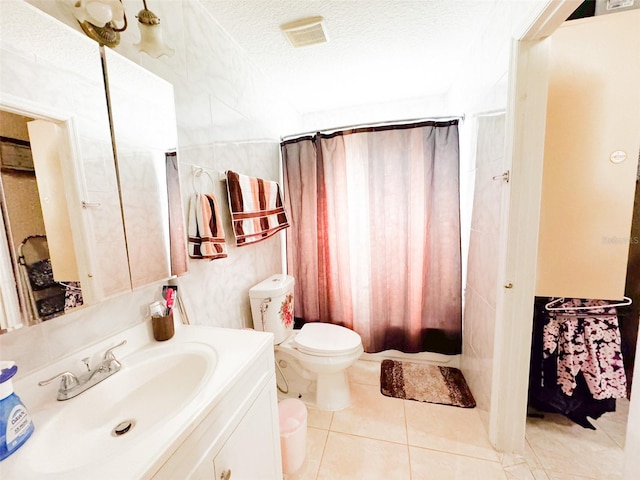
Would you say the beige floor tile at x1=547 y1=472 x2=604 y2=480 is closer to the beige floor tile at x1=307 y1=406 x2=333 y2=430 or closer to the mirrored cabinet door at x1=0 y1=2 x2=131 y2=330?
the beige floor tile at x1=307 y1=406 x2=333 y2=430

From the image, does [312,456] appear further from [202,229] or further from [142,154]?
[142,154]

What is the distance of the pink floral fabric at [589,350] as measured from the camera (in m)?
1.25

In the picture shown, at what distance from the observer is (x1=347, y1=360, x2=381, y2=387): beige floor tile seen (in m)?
1.90

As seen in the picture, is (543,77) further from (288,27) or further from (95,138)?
(95,138)

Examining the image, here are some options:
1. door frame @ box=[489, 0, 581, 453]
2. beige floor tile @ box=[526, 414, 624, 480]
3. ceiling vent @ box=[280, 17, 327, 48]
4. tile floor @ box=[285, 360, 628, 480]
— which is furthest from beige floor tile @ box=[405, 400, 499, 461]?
ceiling vent @ box=[280, 17, 327, 48]

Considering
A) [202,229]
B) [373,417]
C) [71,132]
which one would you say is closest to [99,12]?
[71,132]

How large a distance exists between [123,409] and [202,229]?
2.23 feet

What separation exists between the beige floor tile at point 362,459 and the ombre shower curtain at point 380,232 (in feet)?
2.46

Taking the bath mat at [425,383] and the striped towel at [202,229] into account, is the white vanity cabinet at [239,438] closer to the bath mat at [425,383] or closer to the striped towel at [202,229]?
the striped towel at [202,229]

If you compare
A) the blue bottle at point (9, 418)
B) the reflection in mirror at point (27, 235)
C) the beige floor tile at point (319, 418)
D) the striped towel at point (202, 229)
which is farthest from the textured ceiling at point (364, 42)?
the beige floor tile at point (319, 418)

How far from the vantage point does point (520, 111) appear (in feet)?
3.54

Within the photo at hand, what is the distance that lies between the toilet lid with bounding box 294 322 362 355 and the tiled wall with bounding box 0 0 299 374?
0.37 meters

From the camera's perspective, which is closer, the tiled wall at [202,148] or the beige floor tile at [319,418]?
the tiled wall at [202,148]

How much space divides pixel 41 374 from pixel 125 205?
525 mm
